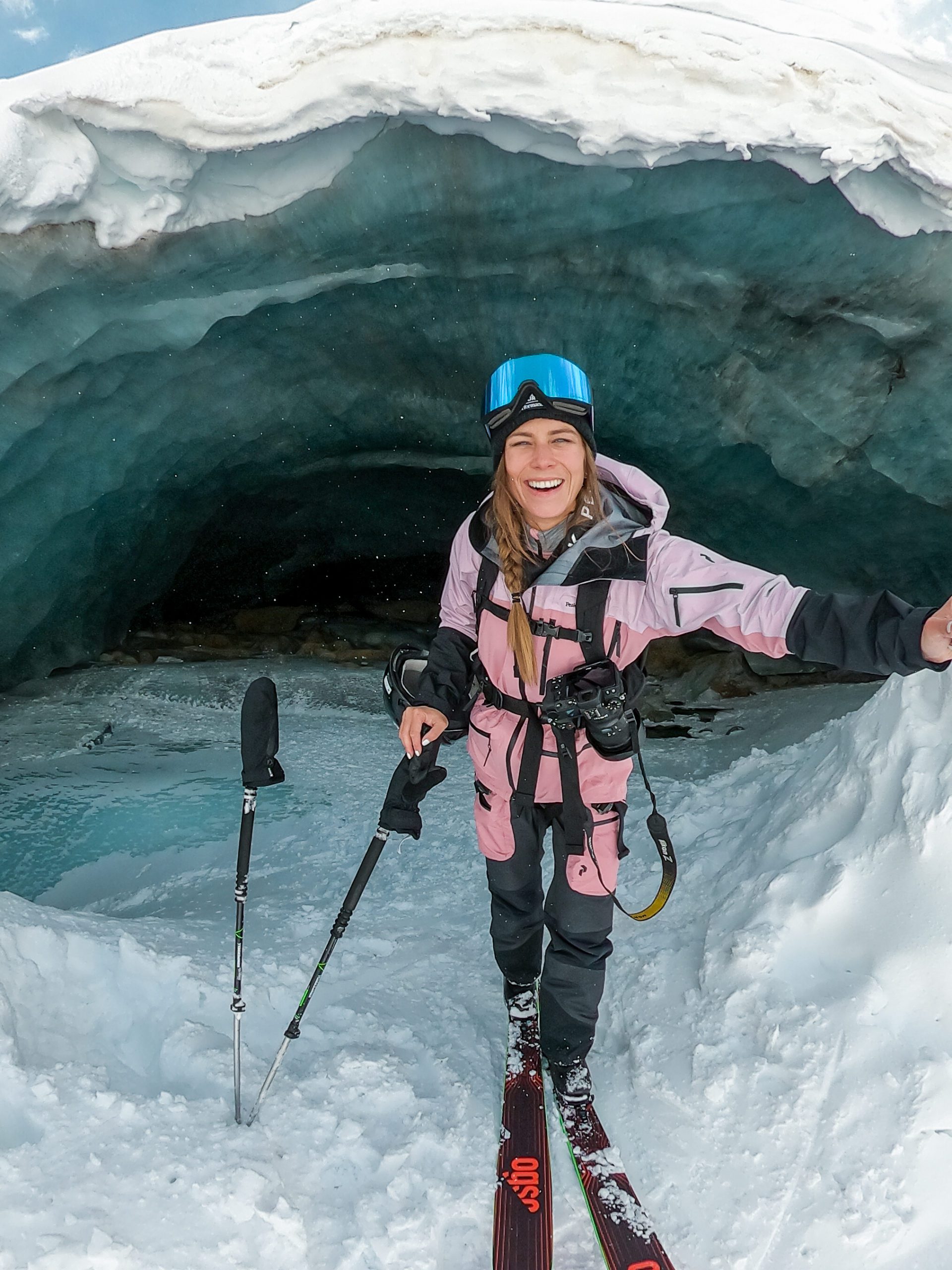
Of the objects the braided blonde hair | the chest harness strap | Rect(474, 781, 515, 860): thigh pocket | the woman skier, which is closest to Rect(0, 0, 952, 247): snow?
the woman skier

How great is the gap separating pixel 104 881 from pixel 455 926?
1.51 m

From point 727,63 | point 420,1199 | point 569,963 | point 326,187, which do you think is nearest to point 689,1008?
point 569,963

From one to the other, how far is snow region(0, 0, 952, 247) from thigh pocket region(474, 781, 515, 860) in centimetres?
231

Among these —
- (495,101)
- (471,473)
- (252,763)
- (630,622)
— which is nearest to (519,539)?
(630,622)

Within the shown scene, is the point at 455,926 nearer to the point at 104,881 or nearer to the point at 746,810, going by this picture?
the point at 746,810

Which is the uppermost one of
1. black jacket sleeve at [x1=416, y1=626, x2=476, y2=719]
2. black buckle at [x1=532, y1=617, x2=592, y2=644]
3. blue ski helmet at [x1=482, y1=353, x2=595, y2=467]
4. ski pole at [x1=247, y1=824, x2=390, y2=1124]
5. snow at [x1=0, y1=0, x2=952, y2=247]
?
snow at [x1=0, y1=0, x2=952, y2=247]

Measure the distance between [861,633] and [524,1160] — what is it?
4.84 feet

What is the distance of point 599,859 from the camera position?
Answer: 199cm

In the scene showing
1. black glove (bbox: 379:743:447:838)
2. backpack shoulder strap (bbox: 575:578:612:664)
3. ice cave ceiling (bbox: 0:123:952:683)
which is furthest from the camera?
ice cave ceiling (bbox: 0:123:952:683)

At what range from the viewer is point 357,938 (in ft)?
8.76

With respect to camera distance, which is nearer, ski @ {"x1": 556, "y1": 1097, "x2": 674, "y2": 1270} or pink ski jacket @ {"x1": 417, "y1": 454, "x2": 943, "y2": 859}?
pink ski jacket @ {"x1": 417, "y1": 454, "x2": 943, "y2": 859}

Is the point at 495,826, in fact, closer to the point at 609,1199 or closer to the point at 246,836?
the point at 246,836

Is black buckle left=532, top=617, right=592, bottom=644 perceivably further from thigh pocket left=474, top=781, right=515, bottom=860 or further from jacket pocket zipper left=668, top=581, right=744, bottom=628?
thigh pocket left=474, top=781, right=515, bottom=860

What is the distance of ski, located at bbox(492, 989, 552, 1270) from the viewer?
167cm
